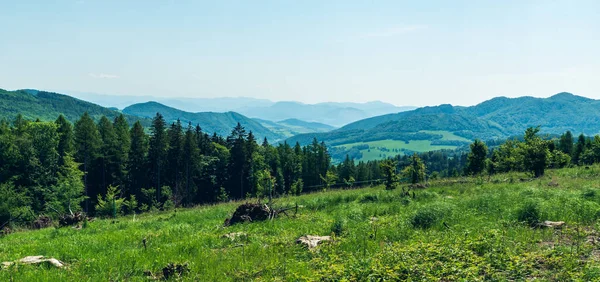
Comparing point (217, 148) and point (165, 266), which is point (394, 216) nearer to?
point (165, 266)

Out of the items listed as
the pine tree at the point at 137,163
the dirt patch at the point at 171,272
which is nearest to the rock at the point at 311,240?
the dirt patch at the point at 171,272

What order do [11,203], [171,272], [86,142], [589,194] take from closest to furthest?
[171,272] → [589,194] → [11,203] → [86,142]

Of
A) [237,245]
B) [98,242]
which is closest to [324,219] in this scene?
[237,245]

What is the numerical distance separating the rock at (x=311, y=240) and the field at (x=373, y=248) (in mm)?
354

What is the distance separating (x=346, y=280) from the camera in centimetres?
766

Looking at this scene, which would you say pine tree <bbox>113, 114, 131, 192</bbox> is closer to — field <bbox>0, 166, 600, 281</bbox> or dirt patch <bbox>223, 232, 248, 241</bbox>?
field <bbox>0, 166, 600, 281</bbox>

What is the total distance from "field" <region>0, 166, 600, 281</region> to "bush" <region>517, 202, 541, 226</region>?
0.03 metres

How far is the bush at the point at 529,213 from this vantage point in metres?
11.9

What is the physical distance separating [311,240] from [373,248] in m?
2.20

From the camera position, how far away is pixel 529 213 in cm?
1214

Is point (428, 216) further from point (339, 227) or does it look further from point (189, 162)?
point (189, 162)

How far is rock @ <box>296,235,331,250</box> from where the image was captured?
11086 mm

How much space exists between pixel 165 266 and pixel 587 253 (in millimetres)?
10679

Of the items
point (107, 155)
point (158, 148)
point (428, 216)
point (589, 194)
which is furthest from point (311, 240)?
point (158, 148)
